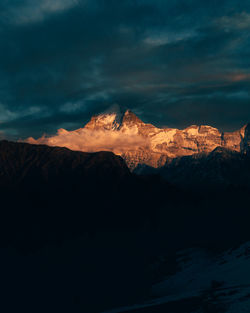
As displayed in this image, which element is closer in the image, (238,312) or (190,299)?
(238,312)

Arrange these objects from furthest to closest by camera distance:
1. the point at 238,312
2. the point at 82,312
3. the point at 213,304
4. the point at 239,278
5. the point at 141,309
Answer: the point at 82,312 < the point at 239,278 < the point at 141,309 < the point at 213,304 < the point at 238,312

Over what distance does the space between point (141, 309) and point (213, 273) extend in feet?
212

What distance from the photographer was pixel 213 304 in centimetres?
12794

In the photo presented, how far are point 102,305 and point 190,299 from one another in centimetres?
6351

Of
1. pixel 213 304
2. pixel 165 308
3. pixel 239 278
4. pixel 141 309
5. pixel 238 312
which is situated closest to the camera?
pixel 238 312

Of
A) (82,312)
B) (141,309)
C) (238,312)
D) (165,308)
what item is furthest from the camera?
(82,312)

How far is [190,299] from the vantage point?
146 meters

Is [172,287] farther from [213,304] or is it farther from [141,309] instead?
[213,304]

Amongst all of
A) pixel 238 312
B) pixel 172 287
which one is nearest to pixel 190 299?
pixel 238 312

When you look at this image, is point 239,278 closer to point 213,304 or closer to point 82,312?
point 213,304

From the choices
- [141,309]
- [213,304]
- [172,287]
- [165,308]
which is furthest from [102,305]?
[213,304]

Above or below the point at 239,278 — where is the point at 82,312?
below

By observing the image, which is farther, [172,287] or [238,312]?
[172,287]

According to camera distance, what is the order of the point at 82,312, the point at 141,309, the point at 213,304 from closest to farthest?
the point at 213,304, the point at 141,309, the point at 82,312
